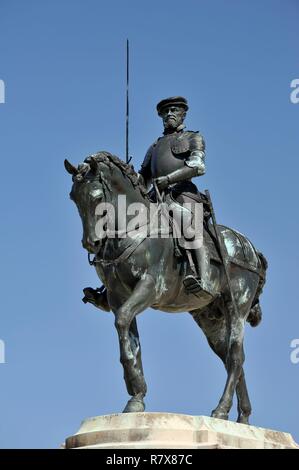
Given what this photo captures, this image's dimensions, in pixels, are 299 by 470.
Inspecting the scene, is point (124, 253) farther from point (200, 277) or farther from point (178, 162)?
point (178, 162)

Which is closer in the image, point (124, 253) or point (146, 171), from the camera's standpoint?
point (124, 253)

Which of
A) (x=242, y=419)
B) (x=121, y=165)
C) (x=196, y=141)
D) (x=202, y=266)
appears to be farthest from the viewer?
(x=196, y=141)

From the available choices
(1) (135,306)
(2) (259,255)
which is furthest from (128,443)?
(2) (259,255)

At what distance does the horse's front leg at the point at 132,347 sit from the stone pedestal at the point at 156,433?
709mm

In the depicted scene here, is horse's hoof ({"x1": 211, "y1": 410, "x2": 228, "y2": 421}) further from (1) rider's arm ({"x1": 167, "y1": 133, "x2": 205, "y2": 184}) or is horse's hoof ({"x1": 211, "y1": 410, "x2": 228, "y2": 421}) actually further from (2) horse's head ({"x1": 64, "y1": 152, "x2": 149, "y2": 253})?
(1) rider's arm ({"x1": 167, "y1": 133, "x2": 205, "y2": 184})

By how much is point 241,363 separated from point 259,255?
2.50 m

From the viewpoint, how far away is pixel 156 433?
22.9 meters

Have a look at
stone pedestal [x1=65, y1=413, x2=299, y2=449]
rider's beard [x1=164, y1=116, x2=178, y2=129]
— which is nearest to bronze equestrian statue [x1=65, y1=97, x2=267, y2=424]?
rider's beard [x1=164, y1=116, x2=178, y2=129]

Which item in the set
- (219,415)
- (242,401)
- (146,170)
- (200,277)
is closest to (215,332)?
(242,401)

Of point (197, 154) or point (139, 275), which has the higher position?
point (197, 154)

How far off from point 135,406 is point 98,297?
2.62m

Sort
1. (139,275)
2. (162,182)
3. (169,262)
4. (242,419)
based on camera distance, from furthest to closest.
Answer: (242,419), (162,182), (169,262), (139,275)
